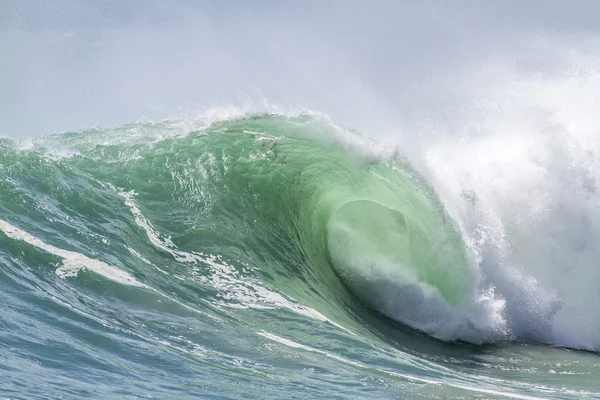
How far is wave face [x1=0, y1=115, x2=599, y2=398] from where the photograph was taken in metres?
7.04

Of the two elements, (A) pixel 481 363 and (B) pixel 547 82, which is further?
(B) pixel 547 82

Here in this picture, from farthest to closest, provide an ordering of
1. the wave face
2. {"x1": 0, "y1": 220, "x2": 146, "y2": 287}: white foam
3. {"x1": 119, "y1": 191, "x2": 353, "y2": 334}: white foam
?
{"x1": 119, "y1": 191, "x2": 353, "y2": 334}: white foam
{"x1": 0, "y1": 220, "x2": 146, "y2": 287}: white foam
the wave face

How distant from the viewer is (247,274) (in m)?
10.7

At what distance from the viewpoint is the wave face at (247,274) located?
7.04 meters

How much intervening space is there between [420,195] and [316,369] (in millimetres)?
7267

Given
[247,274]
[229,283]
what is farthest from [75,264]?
[247,274]

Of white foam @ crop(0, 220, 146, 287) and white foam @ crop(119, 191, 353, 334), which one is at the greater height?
white foam @ crop(119, 191, 353, 334)

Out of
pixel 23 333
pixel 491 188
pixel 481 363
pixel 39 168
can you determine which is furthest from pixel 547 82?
pixel 23 333

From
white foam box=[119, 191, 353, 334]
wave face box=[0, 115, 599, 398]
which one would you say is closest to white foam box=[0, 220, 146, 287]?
wave face box=[0, 115, 599, 398]

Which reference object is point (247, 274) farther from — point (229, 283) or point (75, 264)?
point (75, 264)

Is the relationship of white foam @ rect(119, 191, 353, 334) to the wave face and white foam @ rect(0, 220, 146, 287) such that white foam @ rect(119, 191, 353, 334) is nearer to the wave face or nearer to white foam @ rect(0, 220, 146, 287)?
the wave face

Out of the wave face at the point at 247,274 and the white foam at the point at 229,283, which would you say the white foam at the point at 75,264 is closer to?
the wave face at the point at 247,274

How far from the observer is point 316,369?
7.46 meters

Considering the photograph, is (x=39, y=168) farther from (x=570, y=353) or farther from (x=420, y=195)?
(x=570, y=353)
